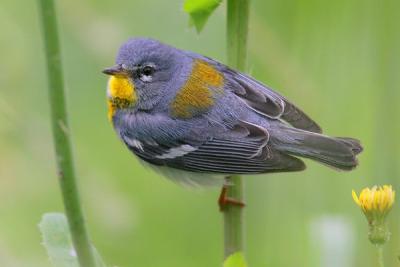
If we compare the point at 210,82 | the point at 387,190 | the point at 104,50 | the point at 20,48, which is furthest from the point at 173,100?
the point at 387,190

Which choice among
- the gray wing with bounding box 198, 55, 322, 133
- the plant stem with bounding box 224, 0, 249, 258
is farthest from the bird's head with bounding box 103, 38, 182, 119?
the plant stem with bounding box 224, 0, 249, 258

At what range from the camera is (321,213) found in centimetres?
Answer: 231

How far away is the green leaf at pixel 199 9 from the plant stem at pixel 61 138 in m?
0.50

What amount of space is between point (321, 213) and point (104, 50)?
126cm

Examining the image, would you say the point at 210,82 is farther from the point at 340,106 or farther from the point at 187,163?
the point at 340,106

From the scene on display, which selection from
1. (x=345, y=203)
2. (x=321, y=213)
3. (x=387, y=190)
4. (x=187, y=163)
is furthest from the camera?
(x=187, y=163)

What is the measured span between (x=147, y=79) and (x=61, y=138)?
6.04 feet

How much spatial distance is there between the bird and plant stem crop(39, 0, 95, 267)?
132 cm

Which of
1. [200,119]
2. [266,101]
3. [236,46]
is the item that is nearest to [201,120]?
[200,119]

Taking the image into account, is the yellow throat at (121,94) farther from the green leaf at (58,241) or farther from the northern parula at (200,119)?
the green leaf at (58,241)

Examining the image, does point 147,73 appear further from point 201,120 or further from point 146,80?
point 201,120

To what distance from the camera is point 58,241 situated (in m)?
1.60

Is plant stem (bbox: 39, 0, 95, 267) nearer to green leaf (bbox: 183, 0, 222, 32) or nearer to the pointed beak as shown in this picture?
green leaf (bbox: 183, 0, 222, 32)

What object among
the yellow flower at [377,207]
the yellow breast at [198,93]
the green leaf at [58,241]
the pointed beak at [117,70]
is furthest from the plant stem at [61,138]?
the yellow breast at [198,93]
